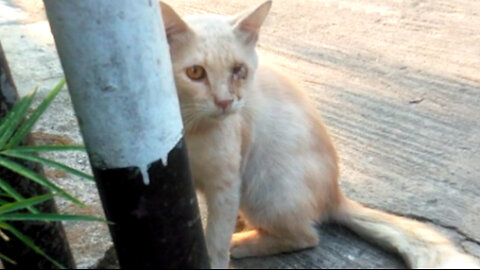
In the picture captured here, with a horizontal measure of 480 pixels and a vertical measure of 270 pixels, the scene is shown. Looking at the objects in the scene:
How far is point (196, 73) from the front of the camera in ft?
7.44

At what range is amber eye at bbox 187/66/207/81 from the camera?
225cm

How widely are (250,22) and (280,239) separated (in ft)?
2.52

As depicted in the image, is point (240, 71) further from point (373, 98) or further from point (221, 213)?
point (373, 98)

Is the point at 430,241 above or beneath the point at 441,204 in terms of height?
above

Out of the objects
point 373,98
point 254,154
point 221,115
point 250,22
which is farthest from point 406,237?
point 373,98

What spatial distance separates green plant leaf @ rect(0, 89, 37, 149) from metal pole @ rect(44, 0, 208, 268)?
15.0 inches

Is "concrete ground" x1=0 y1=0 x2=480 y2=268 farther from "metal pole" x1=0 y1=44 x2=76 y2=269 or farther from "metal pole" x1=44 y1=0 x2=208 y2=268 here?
"metal pole" x1=0 y1=44 x2=76 y2=269

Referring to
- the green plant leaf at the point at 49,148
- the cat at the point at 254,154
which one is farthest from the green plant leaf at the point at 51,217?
the cat at the point at 254,154

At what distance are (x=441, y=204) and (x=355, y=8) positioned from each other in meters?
2.25

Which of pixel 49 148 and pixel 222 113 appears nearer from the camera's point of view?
pixel 49 148

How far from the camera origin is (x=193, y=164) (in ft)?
8.41

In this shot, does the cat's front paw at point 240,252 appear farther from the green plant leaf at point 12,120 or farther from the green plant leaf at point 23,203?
the green plant leaf at point 12,120

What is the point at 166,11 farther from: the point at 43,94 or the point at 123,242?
the point at 43,94

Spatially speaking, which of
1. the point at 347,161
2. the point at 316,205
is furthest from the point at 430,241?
the point at 347,161
